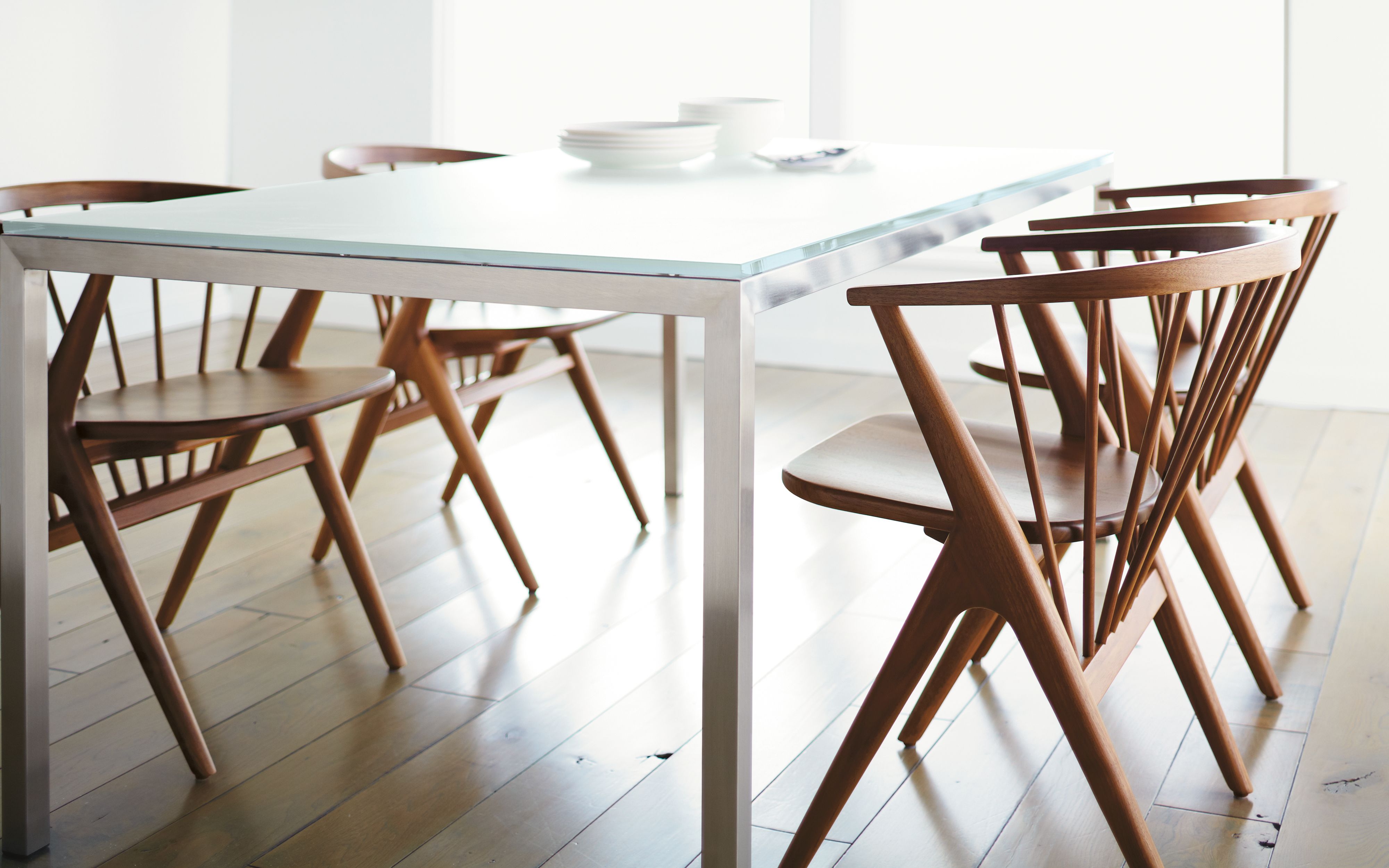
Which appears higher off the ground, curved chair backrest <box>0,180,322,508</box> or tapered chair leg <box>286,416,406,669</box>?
curved chair backrest <box>0,180,322,508</box>

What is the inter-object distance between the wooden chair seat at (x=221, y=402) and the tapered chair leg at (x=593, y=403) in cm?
56

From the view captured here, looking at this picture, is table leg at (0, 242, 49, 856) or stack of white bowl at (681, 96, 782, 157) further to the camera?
stack of white bowl at (681, 96, 782, 157)

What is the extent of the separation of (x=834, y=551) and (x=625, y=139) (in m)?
0.97

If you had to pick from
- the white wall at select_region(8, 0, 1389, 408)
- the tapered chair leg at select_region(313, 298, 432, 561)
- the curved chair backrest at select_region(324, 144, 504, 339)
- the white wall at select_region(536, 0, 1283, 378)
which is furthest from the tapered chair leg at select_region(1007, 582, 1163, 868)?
the white wall at select_region(8, 0, 1389, 408)

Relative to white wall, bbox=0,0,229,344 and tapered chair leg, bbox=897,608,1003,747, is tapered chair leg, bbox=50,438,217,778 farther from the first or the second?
white wall, bbox=0,0,229,344

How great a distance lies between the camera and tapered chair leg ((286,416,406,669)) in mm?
2094

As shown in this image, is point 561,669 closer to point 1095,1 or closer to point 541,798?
point 541,798

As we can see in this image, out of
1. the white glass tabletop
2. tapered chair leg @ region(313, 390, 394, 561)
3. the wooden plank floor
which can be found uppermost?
the white glass tabletop

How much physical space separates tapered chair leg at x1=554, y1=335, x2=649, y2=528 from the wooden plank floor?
135mm

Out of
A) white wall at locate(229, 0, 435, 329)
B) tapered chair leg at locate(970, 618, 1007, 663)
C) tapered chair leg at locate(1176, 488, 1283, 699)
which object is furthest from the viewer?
white wall at locate(229, 0, 435, 329)

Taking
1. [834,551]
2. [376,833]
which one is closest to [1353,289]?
[834,551]

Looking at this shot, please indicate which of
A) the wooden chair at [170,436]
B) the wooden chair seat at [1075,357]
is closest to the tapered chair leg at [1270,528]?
the wooden chair seat at [1075,357]

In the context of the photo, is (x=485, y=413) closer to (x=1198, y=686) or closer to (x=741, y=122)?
(x=741, y=122)

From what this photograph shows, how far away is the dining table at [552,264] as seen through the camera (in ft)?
4.05
